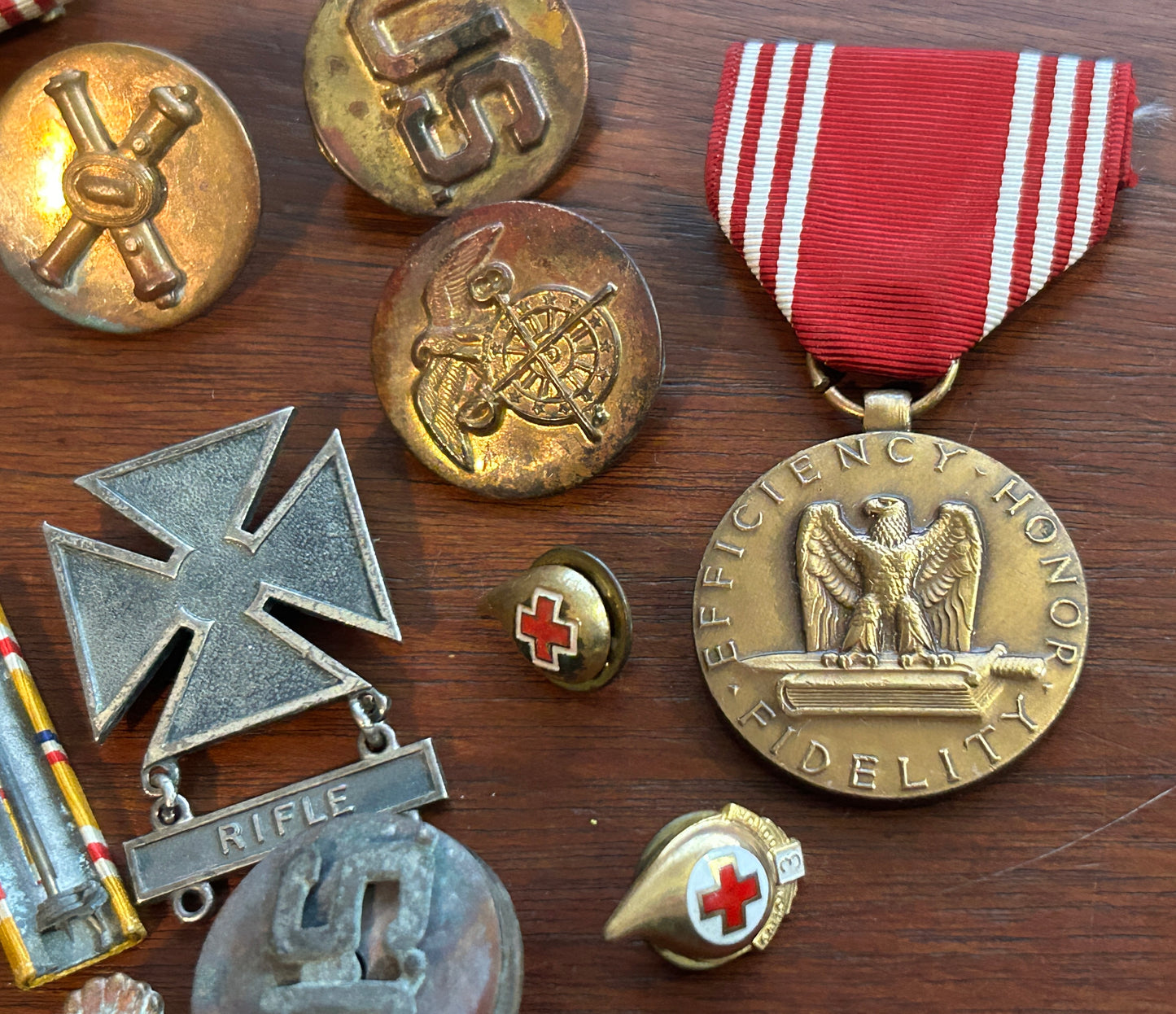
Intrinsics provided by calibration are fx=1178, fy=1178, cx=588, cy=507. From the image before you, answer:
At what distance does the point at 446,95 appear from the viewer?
7.07ft

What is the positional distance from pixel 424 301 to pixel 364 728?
75 cm

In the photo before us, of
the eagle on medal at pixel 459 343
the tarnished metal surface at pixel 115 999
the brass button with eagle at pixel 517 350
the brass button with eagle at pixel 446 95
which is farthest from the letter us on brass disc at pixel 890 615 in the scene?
the tarnished metal surface at pixel 115 999

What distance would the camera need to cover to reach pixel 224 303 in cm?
223

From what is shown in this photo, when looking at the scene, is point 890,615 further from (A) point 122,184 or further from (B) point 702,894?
(A) point 122,184

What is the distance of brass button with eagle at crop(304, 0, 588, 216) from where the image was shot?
2.14 meters

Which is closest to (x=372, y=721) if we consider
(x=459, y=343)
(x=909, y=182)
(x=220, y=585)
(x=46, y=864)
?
(x=220, y=585)

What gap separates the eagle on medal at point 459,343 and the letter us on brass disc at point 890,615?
1.58 ft

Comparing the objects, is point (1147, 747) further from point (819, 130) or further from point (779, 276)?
point (819, 130)

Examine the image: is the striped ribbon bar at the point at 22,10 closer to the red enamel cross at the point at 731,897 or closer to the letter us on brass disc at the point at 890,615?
the letter us on brass disc at the point at 890,615

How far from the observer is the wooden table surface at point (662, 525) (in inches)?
70.9

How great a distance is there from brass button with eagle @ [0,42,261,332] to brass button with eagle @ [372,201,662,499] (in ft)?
1.20

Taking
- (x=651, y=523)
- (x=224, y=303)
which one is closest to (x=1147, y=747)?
(x=651, y=523)

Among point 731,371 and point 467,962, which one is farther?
point 731,371

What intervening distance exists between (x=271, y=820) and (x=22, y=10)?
160 cm
